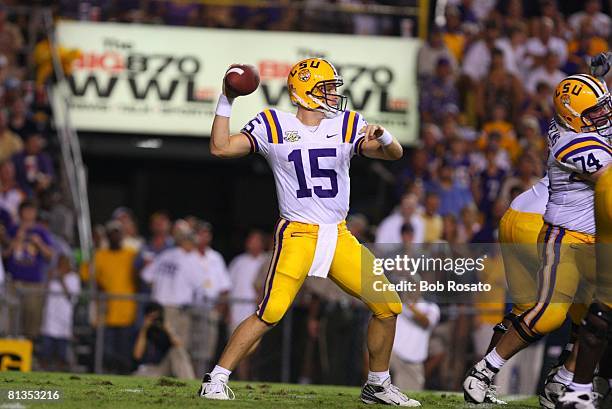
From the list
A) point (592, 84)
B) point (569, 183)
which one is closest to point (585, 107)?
point (592, 84)

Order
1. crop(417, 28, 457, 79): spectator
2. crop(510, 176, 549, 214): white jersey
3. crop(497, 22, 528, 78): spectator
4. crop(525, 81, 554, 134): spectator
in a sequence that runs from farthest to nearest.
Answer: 1. crop(497, 22, 528, 78): spectator
2. crop(417, 28, 457, 79): spectator
3. crop(525, 81, 554, 134): spectator
4. crop(510, 176, 549, 214): white jersey

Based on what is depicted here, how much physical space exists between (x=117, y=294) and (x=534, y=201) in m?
6.18

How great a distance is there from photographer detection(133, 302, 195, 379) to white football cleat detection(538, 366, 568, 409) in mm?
5250

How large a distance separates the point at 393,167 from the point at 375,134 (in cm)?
968

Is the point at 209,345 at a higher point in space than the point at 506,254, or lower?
lower

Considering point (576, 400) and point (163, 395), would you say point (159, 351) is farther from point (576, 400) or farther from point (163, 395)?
point (576, 400)

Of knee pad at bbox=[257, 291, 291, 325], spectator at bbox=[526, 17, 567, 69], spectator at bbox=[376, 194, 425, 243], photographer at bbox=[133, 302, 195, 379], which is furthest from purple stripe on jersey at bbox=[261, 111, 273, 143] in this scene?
spectator at bbox=[526, 17, 567, 69]

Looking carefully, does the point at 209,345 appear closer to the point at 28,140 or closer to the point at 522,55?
the point at 28,140

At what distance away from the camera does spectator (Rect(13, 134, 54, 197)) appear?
52.7 feet

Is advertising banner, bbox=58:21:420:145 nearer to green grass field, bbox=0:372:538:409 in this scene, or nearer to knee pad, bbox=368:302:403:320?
green grass field, bbox=0:372:538:409

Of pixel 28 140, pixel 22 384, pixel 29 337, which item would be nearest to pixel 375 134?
pixel 22 384

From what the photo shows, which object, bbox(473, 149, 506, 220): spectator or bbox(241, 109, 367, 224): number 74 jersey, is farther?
bbox(473, 149, 506, 220): spectator

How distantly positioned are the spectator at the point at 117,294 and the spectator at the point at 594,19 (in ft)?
22.6

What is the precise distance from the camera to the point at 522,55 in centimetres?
1748
